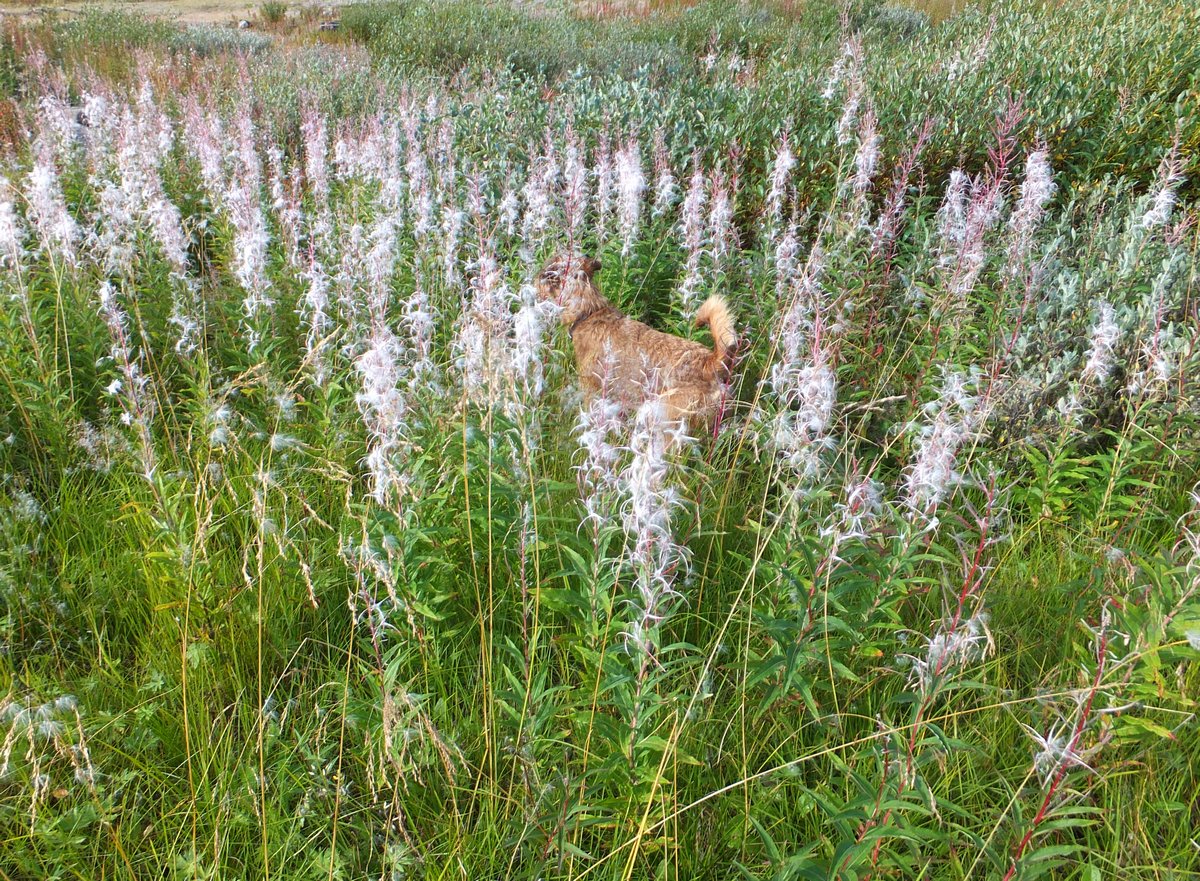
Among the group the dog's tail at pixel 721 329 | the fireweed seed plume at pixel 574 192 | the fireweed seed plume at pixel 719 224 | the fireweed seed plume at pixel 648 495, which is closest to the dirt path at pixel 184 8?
the fireweed seed plume at pixel 574 192

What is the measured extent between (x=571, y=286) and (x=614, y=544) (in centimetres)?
166

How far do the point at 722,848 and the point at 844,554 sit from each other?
85 centimetres

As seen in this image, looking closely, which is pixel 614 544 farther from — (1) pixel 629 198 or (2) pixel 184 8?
(2) pixel 184 8

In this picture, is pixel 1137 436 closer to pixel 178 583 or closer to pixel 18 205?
pixel 178 583

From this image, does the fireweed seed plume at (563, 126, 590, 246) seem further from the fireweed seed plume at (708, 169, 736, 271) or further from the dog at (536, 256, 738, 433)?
the fireweed seed plume at (708, 169, 736, 271)

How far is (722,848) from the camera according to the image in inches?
78.8

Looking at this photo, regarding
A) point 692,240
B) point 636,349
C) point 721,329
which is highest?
point 692,240

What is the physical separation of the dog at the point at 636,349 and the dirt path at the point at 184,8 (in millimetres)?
22272

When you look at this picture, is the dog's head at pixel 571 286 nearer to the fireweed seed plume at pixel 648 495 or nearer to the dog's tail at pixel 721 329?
the dog's tail at pixel 721 329

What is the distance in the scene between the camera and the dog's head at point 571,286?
12.2 feet

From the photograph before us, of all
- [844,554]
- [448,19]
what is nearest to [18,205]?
[844,554]

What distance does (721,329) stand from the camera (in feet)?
11.3

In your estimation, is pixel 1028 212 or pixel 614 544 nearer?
pixel 614 544

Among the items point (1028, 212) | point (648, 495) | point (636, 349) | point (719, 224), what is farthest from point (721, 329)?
point (648, 495)
